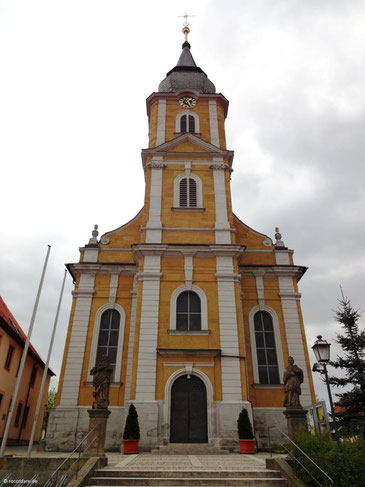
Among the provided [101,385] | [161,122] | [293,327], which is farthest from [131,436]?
[161,122]

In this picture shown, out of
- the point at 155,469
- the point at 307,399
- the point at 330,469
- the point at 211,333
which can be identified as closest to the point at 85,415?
the point at 211,333

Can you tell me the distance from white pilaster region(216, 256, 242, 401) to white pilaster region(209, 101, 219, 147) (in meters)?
8.66

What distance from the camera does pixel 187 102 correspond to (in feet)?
86.9

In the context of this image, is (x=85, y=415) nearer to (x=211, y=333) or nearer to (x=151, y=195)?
(x=211, y=333)

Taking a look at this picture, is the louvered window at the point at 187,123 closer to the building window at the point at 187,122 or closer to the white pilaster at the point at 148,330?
the building window at the point at 187,122

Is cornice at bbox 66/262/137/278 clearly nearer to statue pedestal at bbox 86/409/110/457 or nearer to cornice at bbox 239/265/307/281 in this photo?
cornice at bbox 239/265/307/281

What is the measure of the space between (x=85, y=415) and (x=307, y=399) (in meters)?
10.5

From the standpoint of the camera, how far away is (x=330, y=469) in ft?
27.8

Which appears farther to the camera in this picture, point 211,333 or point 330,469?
point 211,333

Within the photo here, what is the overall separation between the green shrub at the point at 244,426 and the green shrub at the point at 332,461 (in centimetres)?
557

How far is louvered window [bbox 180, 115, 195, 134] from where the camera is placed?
2536cm

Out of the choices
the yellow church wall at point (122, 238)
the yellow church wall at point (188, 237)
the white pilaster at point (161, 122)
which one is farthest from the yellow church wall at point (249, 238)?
the white pilaster at point (161, 122)

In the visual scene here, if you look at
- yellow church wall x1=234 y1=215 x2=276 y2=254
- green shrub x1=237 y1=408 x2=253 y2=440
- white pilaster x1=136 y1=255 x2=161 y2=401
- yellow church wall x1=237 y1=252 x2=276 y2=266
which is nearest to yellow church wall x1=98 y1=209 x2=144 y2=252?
white pilaster x1=136 y1=255 x2=161 y2=401

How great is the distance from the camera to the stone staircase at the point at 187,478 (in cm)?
928
